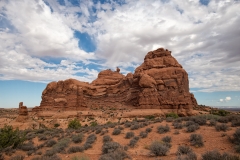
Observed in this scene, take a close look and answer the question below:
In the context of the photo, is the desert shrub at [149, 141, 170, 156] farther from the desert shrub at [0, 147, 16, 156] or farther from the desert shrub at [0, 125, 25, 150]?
the desert shrub at [0, 125, 25, 150]

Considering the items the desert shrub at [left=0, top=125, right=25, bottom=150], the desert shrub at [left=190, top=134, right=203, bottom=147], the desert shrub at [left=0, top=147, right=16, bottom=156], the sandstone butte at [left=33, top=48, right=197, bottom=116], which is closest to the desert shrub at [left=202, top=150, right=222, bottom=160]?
the desert shrub at [left=190, top=134, right=203, bottom=147]

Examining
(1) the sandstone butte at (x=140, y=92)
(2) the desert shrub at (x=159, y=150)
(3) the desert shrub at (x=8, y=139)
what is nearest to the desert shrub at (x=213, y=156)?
(2) the desert shrub at (x=159, y=150)

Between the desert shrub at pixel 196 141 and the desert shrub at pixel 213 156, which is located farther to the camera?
the desert shrub at pixel 196 141

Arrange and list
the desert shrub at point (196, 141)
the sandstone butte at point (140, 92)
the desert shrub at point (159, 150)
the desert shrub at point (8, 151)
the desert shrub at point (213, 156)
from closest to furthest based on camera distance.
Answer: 1. the desert shrub at point (213, 156)
2. the desert shrub at point (159, 150)
3. the desert shrub at point (196, 141)
4. the desert shrub at point (8, 151)
5. the sandstone butte at point (140, 92)

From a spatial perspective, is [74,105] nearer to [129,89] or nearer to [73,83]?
[73,83]

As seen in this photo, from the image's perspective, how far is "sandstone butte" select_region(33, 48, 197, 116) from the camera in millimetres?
49188

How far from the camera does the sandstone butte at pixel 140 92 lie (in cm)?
4919

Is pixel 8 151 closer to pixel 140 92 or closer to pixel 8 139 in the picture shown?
pixel 8 139

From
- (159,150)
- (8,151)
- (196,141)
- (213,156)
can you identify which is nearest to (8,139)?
(8,151)

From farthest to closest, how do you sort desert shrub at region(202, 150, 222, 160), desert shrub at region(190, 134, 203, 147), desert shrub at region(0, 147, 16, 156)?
desert shrub at region(0, 147, 16, 156)
desert shrub at region(190, 134, 203, 147)
desert shrub at region(202, 150, 222, 160)

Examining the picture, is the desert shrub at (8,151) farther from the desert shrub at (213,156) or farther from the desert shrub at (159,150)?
the desert shrub at (213,156)

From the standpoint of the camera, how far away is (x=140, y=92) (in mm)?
52094

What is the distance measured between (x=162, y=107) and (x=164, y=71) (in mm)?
11197

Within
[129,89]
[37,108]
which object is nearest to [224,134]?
[129,89]
